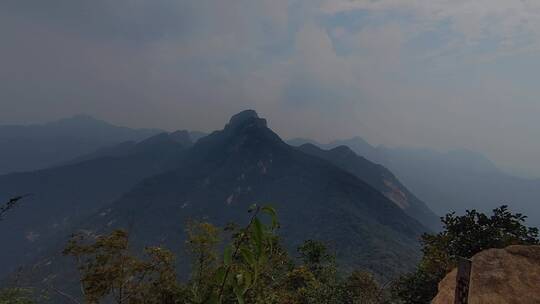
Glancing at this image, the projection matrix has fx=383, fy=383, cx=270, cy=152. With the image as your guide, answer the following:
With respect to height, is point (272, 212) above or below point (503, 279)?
above

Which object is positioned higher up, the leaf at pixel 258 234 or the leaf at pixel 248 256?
the leaf at pixel 258 234

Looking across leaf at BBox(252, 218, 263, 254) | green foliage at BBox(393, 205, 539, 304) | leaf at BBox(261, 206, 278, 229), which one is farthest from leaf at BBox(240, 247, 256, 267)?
green foliage at BBox(393, 205, 539, 304)

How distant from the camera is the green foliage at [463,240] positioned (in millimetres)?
23906

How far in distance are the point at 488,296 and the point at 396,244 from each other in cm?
15977

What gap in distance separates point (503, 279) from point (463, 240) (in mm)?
12039

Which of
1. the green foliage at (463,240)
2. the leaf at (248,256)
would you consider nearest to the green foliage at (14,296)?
the leaf at (248,256)

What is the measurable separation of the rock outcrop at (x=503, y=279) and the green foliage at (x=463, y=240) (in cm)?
744

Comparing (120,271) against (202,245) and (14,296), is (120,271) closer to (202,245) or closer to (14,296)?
(202,245)

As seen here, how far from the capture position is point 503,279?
1459cm

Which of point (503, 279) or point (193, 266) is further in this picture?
point (193, 266)

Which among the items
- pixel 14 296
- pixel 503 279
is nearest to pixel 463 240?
pixel 503 279

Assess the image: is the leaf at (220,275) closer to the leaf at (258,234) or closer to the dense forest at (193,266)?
the leaf at (258,234)

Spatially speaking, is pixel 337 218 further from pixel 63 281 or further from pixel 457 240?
pixel 457 240

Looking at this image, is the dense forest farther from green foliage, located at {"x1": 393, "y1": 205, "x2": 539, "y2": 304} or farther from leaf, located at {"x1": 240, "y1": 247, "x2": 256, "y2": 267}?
leaf, located at {"x1": 240, "y1": 247, "x2": 256, "y2": 267}
